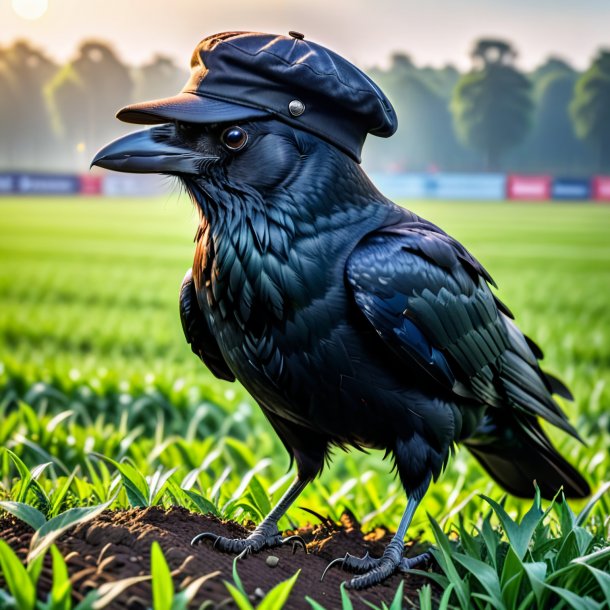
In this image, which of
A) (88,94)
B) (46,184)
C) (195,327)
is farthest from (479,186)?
(195,327)

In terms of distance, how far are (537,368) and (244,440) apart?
2300mm

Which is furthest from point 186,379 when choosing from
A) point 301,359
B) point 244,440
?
point 301,359

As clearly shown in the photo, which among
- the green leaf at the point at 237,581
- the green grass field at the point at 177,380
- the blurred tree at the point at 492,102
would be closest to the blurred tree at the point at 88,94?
the green grass field at the point at 177,380

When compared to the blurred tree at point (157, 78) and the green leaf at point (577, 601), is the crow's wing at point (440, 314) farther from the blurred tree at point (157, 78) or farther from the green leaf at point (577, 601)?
the blurred tree at point (157, 78)

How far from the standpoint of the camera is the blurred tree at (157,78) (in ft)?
26.2

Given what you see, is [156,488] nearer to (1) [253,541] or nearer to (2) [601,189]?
(1) [253,541]

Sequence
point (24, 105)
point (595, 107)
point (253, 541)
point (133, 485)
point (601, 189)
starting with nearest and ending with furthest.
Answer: point (253, 541)
point (133, 485)
point (595, 107)
point (24, 105)
point (601, 189)

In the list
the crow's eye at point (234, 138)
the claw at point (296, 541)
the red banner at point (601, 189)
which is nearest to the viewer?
the crow's eye at point (234, 138)

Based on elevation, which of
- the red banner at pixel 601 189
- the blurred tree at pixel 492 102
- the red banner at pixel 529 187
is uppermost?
the blurred tree at pixel 492 102

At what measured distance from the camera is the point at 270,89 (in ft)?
6.15

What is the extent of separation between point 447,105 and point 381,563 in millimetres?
9730

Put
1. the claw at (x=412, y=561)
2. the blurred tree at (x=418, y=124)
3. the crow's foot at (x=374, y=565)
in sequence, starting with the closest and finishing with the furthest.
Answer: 1. the crow's foot at (x=374, y=565)
2. the claw at (x=412, y=561)
3. the blurred tree at (x=418, y=124)

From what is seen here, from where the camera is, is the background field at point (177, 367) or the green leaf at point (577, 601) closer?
the green leaf at point (577, 601)

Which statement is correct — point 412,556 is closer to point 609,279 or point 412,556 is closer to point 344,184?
point 344,184
